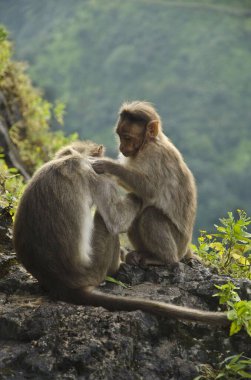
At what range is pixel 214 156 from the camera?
69.2 ft

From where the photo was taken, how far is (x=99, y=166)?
6328 millimetres

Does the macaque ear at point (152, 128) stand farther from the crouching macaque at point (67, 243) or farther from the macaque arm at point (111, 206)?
the crouching macaque at point (67, 243)

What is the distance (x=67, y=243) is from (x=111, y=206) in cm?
80

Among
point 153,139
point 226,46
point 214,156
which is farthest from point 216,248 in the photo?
point 226,46

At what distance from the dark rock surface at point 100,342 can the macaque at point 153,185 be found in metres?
0.94

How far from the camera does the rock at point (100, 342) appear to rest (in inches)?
187

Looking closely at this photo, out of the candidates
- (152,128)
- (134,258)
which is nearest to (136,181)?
(152,128)

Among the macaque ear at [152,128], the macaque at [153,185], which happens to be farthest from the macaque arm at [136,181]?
the macaque ear at [152,128]

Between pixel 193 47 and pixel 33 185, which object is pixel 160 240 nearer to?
pixel 33 185

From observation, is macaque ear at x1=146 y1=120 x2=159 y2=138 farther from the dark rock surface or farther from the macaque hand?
the dark rock surface

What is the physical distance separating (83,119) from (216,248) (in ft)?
42.4

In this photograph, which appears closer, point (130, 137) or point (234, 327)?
point (234, 327)

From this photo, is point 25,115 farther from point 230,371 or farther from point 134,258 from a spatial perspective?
point 230,371

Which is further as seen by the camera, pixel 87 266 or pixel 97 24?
pixel 97 24
